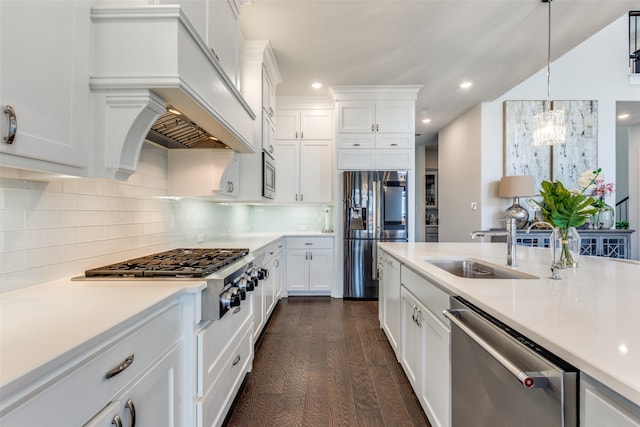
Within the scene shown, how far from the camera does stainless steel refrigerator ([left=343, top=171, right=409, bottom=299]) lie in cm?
378

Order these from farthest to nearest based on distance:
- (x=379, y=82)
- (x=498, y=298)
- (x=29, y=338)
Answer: (x=379, y=82) < (x=498, y=298) < (x=29, y=338)

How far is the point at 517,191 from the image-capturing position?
12.7ft

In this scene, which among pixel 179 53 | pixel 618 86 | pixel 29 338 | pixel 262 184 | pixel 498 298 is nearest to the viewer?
pixel 29 338

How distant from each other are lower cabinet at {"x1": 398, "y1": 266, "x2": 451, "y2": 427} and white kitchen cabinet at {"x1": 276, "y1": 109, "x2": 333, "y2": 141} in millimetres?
2717

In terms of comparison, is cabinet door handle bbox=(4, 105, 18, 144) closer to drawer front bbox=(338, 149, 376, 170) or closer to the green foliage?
the green foliage

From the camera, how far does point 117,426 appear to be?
2.56ft

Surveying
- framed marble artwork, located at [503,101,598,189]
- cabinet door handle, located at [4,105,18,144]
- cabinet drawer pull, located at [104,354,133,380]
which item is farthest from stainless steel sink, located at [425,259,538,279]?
framed marble artwork, located at [503,101,598,189]

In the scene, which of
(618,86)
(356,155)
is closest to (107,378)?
(356,155)

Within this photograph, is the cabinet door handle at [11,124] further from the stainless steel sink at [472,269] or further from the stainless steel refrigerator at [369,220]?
the stainless steel refrigerator at [369,220]

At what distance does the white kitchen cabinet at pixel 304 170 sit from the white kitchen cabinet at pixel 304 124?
0.25 ft

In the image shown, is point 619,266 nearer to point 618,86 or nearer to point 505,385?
point 505,385

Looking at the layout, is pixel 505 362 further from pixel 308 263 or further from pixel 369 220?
pixel 308 263

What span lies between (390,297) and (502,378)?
5.03ft

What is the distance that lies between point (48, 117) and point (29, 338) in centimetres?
64
